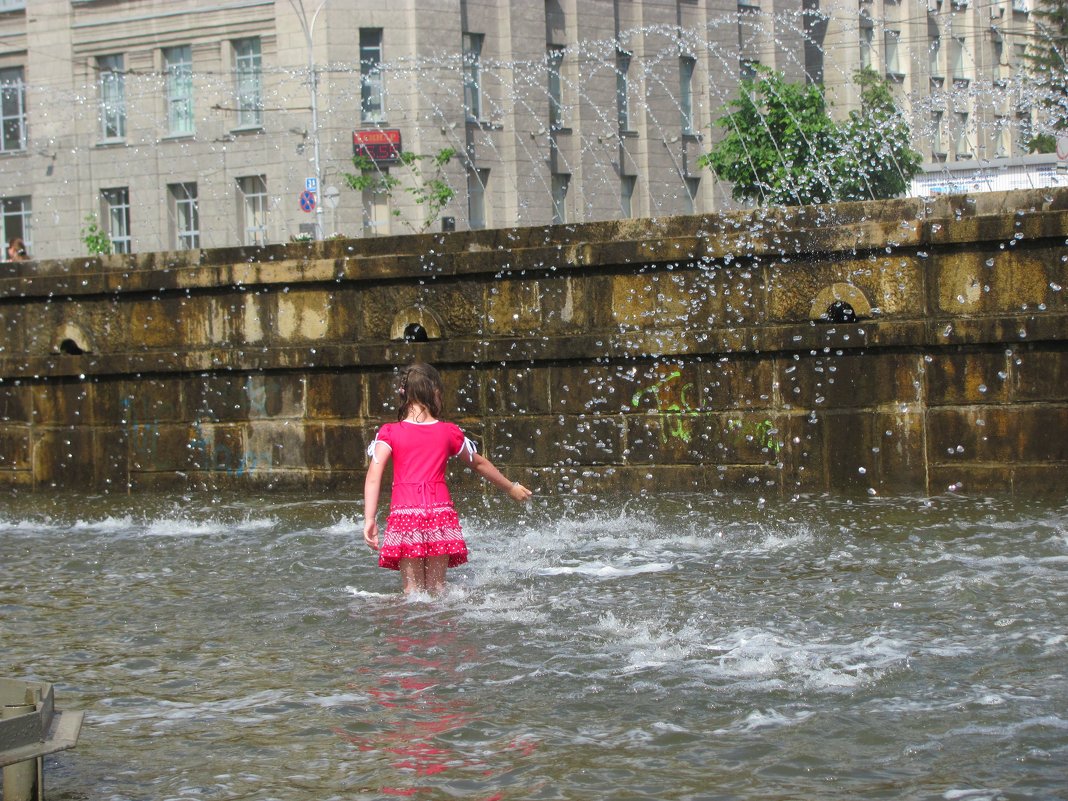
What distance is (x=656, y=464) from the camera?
14281 mm

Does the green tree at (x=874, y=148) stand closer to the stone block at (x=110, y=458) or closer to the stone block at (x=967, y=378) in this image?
the stone block at (x=967, y=378)

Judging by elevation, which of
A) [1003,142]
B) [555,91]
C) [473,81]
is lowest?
[1003,142]

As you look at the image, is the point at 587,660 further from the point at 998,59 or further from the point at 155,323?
the point at 998,59

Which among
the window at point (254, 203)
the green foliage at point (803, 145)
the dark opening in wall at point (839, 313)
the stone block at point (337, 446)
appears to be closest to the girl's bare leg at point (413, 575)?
the dark opening in wall at point (839, 313)

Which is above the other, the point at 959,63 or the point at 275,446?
the point at 959,63

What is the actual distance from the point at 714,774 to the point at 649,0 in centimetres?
3993

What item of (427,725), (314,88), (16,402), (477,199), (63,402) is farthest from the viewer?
(477,199)

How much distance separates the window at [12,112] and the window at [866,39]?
23.5m

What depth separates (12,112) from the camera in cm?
4578

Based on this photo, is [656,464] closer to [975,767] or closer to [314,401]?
[314,401]

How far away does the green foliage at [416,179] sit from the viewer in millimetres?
37594

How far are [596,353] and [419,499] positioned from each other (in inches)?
206

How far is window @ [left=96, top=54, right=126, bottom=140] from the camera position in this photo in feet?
145

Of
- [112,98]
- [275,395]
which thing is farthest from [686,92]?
[275,395]
